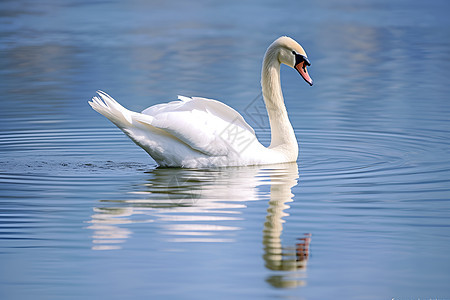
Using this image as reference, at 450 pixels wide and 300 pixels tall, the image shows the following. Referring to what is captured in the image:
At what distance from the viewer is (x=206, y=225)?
707 cm

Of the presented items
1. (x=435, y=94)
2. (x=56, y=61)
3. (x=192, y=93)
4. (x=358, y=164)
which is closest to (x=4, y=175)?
(x=358, y=164)

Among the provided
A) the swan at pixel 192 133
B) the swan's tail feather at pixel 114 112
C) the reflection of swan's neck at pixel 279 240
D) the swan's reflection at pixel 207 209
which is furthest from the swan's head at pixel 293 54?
the swan's tail feather at pixel 114 112

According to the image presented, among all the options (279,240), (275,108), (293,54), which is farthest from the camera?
(275,108)

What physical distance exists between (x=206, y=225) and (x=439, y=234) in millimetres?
1800

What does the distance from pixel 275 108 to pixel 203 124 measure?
1.37 meters

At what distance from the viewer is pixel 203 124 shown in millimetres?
9375

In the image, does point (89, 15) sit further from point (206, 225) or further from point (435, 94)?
point (206, 225)

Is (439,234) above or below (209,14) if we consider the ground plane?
below

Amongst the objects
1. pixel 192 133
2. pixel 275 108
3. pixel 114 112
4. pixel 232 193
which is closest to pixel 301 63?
pixel 275 108

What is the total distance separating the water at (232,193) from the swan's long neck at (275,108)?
11.3 inches

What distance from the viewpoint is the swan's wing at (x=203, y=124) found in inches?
365

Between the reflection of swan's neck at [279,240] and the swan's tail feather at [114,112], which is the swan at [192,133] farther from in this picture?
the reflection of swan's neck at [279,240]

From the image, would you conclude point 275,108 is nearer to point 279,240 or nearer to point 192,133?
point 192,133

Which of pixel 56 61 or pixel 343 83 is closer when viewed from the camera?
pixel 343 83
